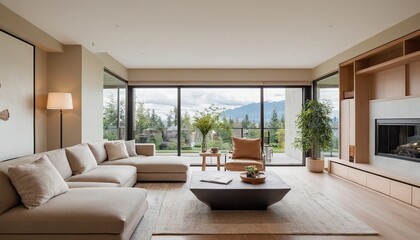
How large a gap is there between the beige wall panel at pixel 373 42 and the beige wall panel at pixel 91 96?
16.0ft

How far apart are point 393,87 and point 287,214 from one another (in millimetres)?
2846

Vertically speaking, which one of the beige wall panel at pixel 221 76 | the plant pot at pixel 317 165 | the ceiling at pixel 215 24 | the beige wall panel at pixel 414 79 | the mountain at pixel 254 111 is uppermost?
the ceiling at pixel 215 24

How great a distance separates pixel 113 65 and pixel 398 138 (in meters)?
5.61

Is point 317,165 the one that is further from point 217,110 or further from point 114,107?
point 114,107

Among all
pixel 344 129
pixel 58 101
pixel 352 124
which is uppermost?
pixel 58 101

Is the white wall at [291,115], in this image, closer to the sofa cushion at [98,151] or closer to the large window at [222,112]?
the large window at [222,112]

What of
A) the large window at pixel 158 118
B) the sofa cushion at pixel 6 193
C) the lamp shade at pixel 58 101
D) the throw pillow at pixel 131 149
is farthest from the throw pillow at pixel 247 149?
the sofa cushion at pixel 6 193

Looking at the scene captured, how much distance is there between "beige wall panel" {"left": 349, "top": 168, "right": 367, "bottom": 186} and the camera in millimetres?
4562

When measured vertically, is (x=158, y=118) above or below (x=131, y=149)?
above

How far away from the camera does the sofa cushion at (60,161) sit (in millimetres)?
3248

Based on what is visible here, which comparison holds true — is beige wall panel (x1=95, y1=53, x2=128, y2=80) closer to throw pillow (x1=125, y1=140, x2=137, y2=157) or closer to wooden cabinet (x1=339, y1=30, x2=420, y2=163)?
throw pillow (x1=125, y1=140, x2=137, y2=157)

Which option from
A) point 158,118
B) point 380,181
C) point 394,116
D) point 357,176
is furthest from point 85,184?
point 394,116

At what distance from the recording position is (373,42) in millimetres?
4402

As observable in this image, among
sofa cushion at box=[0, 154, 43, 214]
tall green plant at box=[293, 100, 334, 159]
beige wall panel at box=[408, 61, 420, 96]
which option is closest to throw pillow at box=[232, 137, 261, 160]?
tall green plant at box=[293, 100, 334, 159]
